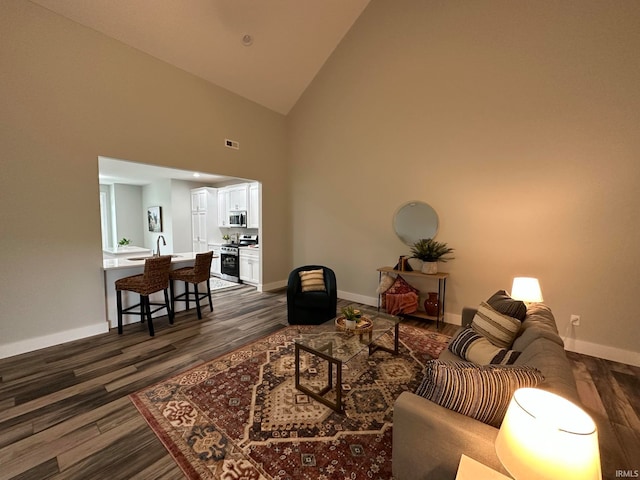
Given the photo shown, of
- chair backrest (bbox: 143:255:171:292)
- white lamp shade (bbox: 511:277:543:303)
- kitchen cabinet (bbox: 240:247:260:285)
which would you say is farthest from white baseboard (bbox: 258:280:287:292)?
white lamp shade (bbox: 511:277:543:303)

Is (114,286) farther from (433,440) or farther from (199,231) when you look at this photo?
(433,440)

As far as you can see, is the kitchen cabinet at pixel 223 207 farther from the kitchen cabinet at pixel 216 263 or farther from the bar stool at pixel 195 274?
the bar stool at pixel 195 274

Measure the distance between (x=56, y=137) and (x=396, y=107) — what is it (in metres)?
4.53

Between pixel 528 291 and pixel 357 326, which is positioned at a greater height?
pixel 528 291

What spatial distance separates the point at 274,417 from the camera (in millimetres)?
2016

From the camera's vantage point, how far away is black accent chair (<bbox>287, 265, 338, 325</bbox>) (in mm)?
3654

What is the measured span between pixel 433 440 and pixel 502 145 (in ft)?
11.8

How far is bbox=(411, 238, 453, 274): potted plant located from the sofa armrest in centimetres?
268

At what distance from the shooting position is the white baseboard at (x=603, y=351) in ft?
9.42

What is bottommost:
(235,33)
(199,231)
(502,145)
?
(199,231)

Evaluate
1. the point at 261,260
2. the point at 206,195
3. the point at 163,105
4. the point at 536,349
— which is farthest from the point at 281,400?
the point at 206,195

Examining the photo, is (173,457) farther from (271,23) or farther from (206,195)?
(206,195)

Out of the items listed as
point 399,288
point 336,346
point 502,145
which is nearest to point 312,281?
point 399,288

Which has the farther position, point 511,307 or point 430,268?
point 430,268
